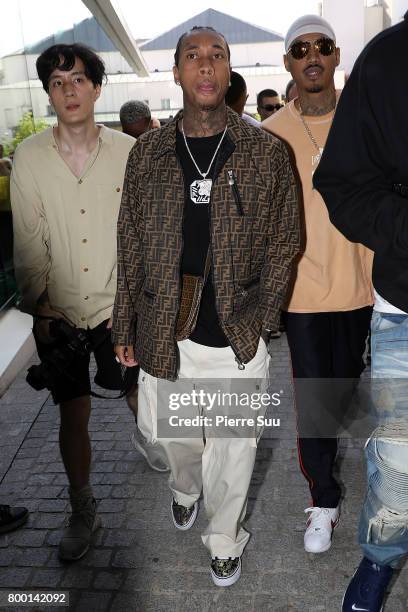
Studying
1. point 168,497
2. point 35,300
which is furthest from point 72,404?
point 168,497

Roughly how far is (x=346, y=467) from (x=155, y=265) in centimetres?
193

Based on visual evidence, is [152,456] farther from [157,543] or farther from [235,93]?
[235,93]

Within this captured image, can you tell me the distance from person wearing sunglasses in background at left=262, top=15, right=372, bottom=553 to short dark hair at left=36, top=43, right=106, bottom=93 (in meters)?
0.91

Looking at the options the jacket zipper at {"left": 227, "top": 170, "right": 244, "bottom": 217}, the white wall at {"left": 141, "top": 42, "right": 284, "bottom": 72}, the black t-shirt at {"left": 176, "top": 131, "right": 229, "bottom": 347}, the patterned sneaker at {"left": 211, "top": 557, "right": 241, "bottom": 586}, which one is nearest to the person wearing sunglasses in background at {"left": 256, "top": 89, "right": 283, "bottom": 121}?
the black t-shirt at {"left": 176, "top": 131, "right": 229, "bottom": 347}

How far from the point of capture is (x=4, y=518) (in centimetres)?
367

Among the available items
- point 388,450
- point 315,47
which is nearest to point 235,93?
point 315,47

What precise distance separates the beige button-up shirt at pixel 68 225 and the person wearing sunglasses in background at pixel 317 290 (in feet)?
2.79

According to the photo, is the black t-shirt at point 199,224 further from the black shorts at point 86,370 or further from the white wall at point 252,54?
the white wall at point 252,54

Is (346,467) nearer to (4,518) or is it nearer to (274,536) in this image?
(274,536)

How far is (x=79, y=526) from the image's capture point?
11.5ft

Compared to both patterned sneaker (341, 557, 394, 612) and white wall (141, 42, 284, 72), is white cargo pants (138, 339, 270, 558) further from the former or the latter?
white wall (141, 42, 284, 72)

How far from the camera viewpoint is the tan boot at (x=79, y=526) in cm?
336

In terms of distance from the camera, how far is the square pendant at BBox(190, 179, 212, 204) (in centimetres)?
295

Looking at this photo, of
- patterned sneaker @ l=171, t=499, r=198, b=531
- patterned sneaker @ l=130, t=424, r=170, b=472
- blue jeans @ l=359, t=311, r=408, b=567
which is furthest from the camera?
patterned sneaker @ l=130, t=424, r=170, b=472
